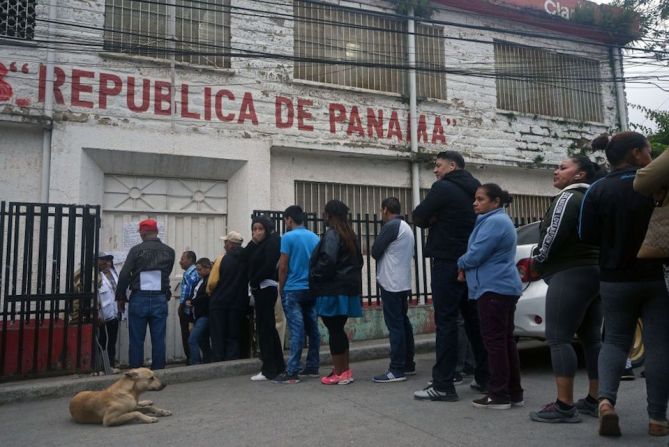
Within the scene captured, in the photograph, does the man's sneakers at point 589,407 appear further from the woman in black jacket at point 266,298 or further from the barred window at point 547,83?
the barred window at point 547,83

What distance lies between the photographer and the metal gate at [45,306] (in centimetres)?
584

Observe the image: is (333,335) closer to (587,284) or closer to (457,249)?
(457,249)

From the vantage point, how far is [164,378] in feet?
18.9

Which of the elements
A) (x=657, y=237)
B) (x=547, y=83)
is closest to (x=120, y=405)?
(x=657, y=237)

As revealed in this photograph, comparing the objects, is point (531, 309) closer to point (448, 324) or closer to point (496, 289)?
point (448, 324)

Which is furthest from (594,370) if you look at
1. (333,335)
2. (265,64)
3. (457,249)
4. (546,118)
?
(546,118)

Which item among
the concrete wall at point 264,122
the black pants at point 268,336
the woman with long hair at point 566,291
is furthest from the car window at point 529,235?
the concrete wall at point 264,122

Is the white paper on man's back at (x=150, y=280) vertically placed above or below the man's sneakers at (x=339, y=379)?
above

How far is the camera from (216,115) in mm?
8758

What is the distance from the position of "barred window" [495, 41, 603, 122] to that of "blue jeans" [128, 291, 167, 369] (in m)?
7.85

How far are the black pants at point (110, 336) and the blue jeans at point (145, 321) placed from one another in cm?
82

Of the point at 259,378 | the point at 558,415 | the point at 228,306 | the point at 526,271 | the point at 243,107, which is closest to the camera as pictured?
the point at 558,415

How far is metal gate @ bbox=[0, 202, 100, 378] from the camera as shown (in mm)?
5836

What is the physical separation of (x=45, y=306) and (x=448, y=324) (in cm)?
438
